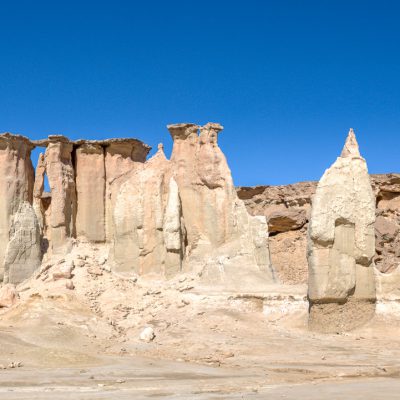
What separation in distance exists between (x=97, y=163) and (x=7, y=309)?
6754 millimetres

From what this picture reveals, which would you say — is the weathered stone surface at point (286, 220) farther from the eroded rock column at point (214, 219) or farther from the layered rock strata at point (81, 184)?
the eroded rock column at point (214, 219)

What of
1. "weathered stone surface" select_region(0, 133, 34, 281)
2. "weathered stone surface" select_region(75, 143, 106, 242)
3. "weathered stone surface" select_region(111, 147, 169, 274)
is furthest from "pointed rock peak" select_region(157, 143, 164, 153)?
"weathered stone surface" select_region(0, 133, 34, 281)

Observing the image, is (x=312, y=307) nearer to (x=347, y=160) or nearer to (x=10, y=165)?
(x=347, y=160)

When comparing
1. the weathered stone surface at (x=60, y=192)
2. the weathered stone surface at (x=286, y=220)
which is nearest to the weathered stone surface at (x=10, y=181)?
the weathered stone surface at (x=60, y=192)

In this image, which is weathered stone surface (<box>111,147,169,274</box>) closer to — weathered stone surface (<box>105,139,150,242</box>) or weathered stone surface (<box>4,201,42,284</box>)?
weathered stone surface (<box>105,139,150,242</box>)

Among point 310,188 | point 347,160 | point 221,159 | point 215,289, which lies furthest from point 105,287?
point 310,188

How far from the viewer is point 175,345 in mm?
19125

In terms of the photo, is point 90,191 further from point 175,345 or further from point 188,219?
point 175,345

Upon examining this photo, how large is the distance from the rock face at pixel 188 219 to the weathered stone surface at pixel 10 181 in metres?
3.99

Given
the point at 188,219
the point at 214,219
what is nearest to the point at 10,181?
the point at 188,219

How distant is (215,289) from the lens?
22594 millimetres

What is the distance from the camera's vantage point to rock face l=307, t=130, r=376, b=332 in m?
19.7

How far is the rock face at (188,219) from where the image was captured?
23.5 metres

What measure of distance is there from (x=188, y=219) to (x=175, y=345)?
261 inches
